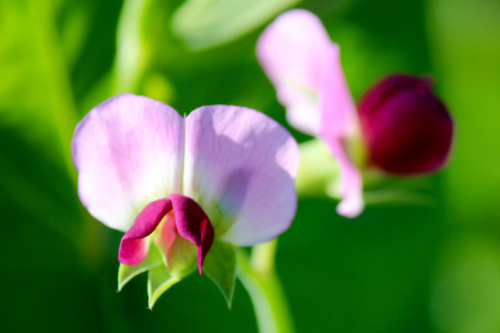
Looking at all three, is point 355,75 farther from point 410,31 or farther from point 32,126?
point 32,126

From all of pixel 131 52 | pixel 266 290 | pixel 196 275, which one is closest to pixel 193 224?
pixel 266 290

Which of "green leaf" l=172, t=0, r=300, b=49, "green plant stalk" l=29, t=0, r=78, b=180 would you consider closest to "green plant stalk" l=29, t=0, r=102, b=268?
"green plant stalk" l=29, t=0, r=78, b=180

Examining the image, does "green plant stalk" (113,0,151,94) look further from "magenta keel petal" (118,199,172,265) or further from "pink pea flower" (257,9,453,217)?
"magenta keel petal" (118,199,172,265)

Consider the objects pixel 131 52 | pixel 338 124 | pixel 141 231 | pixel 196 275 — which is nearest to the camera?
pixel 141 231

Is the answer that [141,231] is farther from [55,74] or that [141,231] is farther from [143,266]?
[55,74]

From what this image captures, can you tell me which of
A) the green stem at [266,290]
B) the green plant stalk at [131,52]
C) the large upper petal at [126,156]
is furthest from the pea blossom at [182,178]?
the green plant stalk at [131,52]

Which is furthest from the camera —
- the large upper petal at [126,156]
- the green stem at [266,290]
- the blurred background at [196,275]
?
the blurred background at [196,275]

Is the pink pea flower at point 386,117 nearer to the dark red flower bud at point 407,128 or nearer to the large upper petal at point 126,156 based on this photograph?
the dark red flower bud at point 407,128
